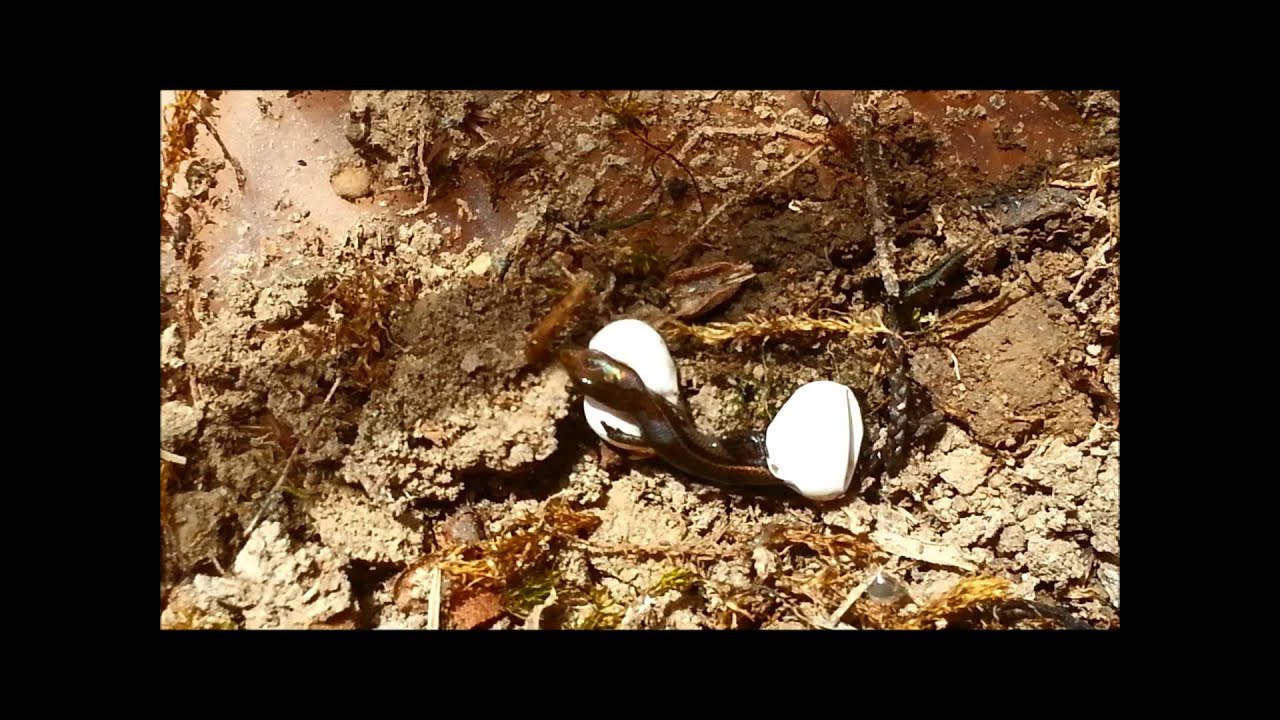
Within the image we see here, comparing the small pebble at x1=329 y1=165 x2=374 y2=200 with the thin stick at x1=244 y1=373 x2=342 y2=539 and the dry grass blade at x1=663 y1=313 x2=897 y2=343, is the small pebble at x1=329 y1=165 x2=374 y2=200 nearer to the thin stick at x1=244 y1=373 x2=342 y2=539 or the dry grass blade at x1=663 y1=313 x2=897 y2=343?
the thin stick at x1=244 y1=373 x2=342 y2=539

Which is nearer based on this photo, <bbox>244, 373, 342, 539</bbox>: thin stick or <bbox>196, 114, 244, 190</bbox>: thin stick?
<bbox>244, 373, 342, 539</bbox>: thin stick

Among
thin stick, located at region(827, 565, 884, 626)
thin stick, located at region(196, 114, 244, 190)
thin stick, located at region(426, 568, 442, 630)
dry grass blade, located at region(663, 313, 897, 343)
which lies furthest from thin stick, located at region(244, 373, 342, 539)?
thin stick, located at region(827, 565, 884, 626)

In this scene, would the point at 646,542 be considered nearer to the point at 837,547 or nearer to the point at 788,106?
the point at 837,547

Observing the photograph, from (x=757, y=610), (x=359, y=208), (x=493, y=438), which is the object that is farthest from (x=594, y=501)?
(x=359, y=208)

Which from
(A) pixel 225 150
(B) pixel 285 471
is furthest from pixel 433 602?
(A) pixel 225 150

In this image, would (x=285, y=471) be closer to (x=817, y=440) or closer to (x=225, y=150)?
(x=225, y=150)

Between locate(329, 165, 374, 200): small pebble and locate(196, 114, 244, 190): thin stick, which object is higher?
locate(196, 114, 244, 190): thin stick

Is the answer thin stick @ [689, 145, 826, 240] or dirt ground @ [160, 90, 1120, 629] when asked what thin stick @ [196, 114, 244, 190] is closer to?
dirt ground @ [160, 90, 1120, 629]

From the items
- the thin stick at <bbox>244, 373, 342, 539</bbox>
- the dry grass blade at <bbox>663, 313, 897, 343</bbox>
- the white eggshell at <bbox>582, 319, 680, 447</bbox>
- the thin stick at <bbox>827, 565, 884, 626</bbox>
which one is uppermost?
the dry grass blade at <bbox>663, 313, 897, 343</bbox>
